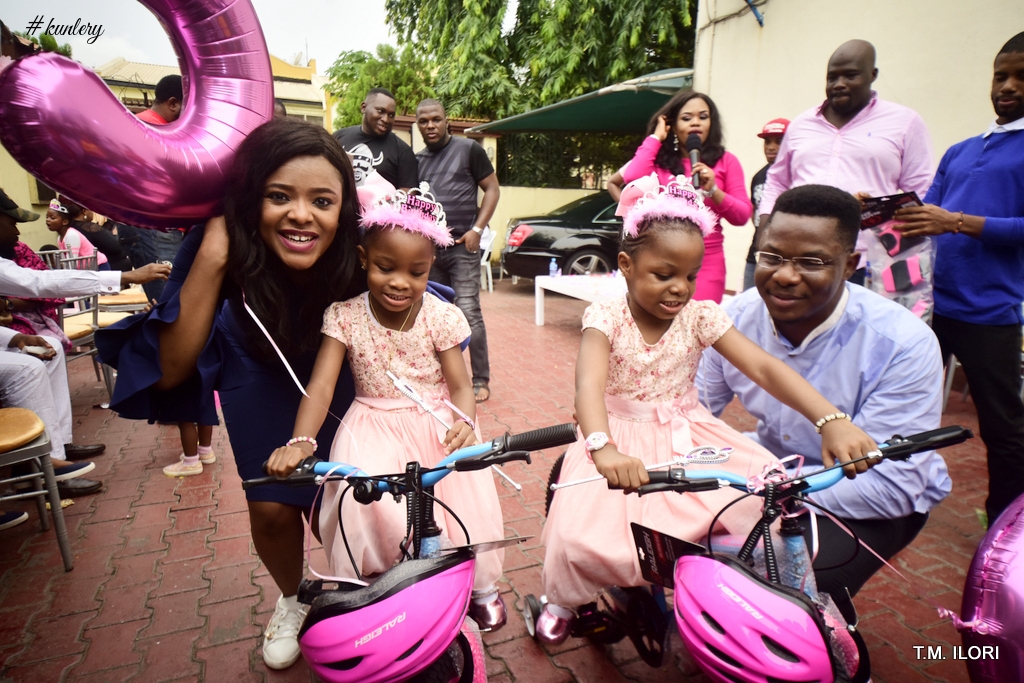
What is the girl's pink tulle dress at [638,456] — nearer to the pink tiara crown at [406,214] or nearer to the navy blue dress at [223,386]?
the pink tiara crown at [406,214]

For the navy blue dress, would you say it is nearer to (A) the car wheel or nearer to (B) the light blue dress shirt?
(B) the light blue dress shirt

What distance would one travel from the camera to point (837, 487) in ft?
6.54

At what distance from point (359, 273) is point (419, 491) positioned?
0.98 metres

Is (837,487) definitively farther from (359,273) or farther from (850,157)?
(850,157)

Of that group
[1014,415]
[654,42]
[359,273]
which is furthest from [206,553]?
[654,42]

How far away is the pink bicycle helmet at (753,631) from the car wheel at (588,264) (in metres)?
8.53

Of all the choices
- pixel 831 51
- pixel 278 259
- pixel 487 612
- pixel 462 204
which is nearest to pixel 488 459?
pixel 487 612

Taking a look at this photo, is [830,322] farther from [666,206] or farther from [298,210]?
[298,210]

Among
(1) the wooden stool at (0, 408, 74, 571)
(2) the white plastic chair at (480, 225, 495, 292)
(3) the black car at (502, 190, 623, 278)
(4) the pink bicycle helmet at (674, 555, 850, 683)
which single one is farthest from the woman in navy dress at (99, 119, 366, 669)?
(3) the black car at (502, 190, 623, 278)

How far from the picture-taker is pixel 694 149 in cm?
386

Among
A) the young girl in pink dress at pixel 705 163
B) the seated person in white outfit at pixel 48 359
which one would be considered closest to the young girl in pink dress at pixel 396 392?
the seated person in white outfit at pixel 48 359

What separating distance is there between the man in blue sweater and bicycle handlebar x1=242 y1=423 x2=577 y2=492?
7.56ft

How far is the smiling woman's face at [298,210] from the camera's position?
189 centimetres

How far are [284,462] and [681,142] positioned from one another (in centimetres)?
353
